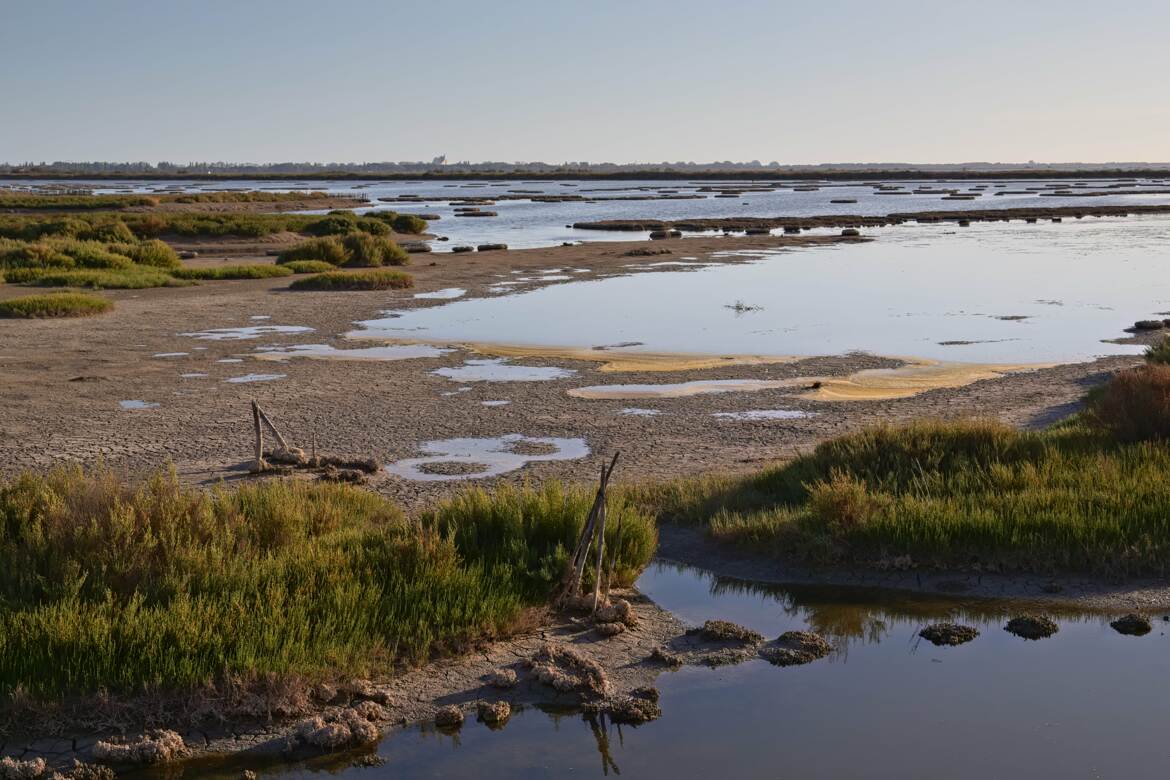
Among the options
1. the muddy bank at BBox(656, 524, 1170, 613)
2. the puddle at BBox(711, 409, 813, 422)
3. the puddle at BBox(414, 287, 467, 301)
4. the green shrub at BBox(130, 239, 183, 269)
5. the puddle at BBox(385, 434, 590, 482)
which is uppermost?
the green shrub at BBox(130, 239, 183, 269)

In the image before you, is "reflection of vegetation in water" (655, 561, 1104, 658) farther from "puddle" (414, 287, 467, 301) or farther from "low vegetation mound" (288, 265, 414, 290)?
"low vegetation mound" (288, 265, 414, 290)

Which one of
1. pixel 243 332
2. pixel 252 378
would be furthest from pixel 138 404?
pixel 243 332

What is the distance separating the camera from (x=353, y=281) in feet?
108

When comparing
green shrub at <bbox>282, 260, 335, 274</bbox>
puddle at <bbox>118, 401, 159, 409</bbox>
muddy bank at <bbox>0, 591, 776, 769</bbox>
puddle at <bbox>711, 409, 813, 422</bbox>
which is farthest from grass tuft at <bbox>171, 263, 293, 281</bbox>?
muddy bank at <bbox>0, 591, 776, 769</bbox>

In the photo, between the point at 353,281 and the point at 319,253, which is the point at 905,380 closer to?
the point at 353,281

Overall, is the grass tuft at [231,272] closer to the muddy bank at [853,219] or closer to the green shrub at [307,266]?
the green shrub at [307,266]

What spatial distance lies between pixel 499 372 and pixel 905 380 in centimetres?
619

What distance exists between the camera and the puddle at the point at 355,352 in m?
20.8

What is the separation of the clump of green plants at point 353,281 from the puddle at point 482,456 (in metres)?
19.3

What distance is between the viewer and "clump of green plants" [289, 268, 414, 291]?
32.6 metres

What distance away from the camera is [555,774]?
21.0ft

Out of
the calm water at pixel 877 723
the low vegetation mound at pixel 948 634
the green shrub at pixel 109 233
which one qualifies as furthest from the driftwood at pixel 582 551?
the green shrub at pixel 109 233

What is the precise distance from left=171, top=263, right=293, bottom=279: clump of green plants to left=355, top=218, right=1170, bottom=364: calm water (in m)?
8.70

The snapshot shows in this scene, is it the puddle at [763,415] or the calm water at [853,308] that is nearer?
the puddle at [763,415]
